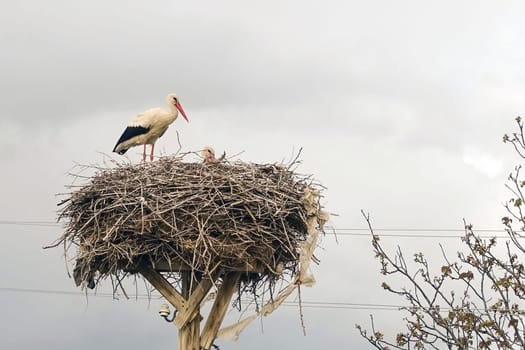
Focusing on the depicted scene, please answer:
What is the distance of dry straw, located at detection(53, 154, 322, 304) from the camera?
9.41 m

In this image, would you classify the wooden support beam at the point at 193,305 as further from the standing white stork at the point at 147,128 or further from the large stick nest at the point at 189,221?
the standing white stork at the point at 147,128

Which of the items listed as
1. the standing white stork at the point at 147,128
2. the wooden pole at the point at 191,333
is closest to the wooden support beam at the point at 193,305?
the wooden pole at the point at 191,333

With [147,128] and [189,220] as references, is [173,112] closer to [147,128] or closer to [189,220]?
[147,128]

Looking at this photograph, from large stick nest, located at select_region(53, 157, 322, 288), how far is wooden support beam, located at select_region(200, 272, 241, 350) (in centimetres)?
29

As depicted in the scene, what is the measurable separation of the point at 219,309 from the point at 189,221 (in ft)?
3.28

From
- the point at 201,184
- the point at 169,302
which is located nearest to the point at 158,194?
the point at 201,184

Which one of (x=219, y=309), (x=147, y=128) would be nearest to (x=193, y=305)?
(x=219, y=309)

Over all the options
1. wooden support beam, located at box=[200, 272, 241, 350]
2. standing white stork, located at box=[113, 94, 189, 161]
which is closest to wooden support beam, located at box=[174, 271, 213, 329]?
wooden support beam, located at box=[200, 272, 241, 350]

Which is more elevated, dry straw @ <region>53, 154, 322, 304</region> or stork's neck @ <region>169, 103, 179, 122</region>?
stork's neck @ <region>169, 103, 179, 122</region>

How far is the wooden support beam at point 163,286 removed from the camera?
9.91m

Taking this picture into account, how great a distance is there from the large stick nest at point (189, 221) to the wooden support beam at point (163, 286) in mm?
152

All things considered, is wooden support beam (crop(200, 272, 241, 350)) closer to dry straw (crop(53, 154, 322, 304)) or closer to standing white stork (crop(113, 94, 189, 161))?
dry straw (crop(53, 154, 322, 304))

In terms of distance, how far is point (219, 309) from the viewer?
Answer: 9.91 m

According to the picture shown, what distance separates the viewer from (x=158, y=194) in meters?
9.69
